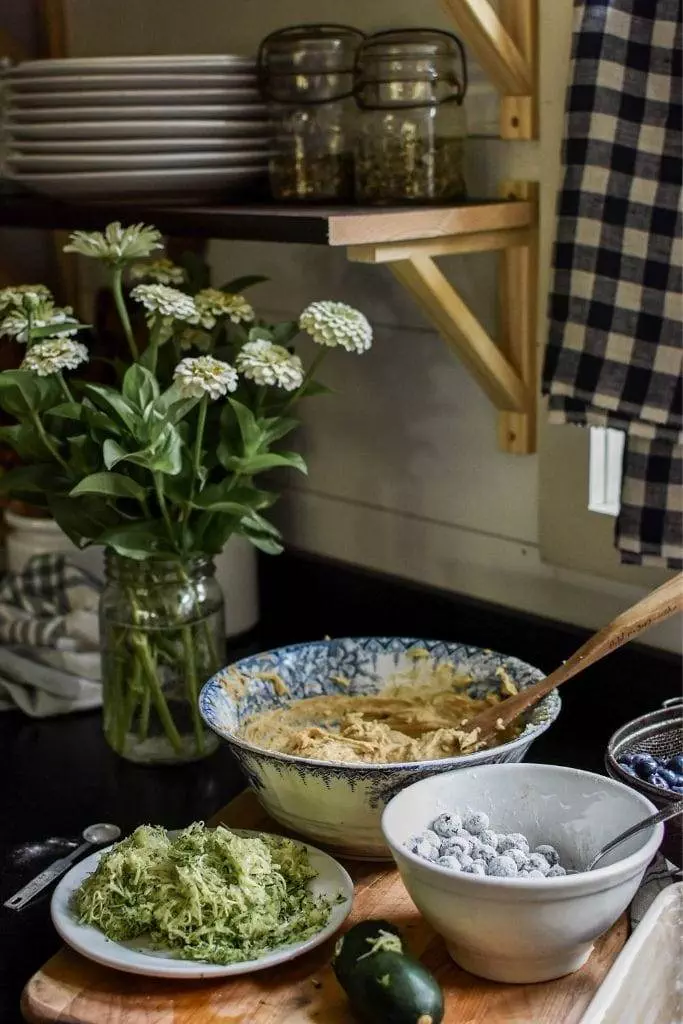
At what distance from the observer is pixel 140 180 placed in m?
1.28

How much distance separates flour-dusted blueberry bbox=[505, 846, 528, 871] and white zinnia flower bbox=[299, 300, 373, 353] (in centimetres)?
45

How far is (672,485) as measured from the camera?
1169mm

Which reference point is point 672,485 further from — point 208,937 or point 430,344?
point 208,937

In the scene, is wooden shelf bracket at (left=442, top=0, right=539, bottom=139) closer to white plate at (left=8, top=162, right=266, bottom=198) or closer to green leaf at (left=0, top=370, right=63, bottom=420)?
white plate at (left=8, top=162, right=266, bottom=198)

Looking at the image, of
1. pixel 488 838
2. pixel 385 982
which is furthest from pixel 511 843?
pixel 385 982

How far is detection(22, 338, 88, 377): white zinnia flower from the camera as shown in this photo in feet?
3.80

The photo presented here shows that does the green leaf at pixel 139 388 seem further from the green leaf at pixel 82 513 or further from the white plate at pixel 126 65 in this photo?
the white plate at pixel 126 65

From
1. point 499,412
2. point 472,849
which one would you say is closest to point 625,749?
point 472,849

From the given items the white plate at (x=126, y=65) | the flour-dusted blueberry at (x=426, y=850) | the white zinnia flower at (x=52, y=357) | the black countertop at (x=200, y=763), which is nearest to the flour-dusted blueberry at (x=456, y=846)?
the flour-dusted blueberry at (x=426, y=850)

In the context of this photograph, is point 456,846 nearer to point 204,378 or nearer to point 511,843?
point 511,843

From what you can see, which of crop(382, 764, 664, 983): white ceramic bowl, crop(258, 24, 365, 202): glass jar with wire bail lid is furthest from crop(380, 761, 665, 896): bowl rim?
crop(258, 24, 365, 202): glass jar with wire bail lid

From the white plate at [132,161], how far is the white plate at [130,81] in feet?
0.20

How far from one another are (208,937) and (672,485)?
541 millimetres

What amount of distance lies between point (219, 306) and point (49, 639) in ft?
1.44
